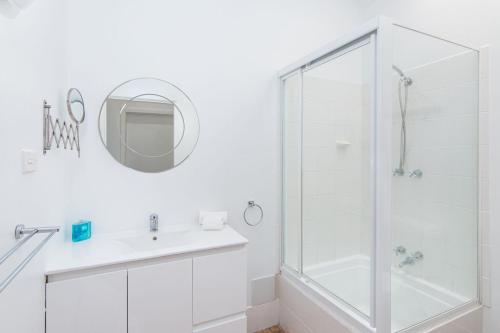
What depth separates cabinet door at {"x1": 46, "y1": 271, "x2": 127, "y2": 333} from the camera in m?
1.21

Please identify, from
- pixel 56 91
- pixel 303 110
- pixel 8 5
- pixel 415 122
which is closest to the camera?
pixel 8 5

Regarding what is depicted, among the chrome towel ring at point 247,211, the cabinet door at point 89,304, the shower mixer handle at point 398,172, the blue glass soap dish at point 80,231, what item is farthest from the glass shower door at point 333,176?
the blue glass soap dish at point 80,231

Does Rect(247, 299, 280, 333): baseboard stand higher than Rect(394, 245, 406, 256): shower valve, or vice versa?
Rect(394, 245, 406, 256): shower valve

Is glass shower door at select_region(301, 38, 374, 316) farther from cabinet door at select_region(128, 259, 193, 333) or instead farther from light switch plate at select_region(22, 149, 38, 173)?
light switch plate at select_region(22, 149, 38, 173)

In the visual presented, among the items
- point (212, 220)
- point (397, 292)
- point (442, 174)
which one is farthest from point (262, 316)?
point (442, 174)

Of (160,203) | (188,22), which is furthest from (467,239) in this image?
(188,22)

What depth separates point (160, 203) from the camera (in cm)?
183

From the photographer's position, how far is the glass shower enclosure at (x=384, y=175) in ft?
4.44

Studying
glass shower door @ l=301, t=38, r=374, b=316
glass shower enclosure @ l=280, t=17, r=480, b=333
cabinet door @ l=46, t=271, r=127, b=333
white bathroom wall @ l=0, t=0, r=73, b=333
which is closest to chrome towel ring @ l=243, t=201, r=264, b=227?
glass shower enclosure @ l=280, t=17, r=480, b=333

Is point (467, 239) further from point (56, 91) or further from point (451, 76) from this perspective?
point (56, 91)

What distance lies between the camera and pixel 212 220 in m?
1.82

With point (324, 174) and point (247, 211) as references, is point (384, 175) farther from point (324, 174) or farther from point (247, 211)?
point (247, 211)

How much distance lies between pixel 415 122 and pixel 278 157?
3.26ft

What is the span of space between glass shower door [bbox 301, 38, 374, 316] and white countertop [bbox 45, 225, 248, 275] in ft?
2.41
